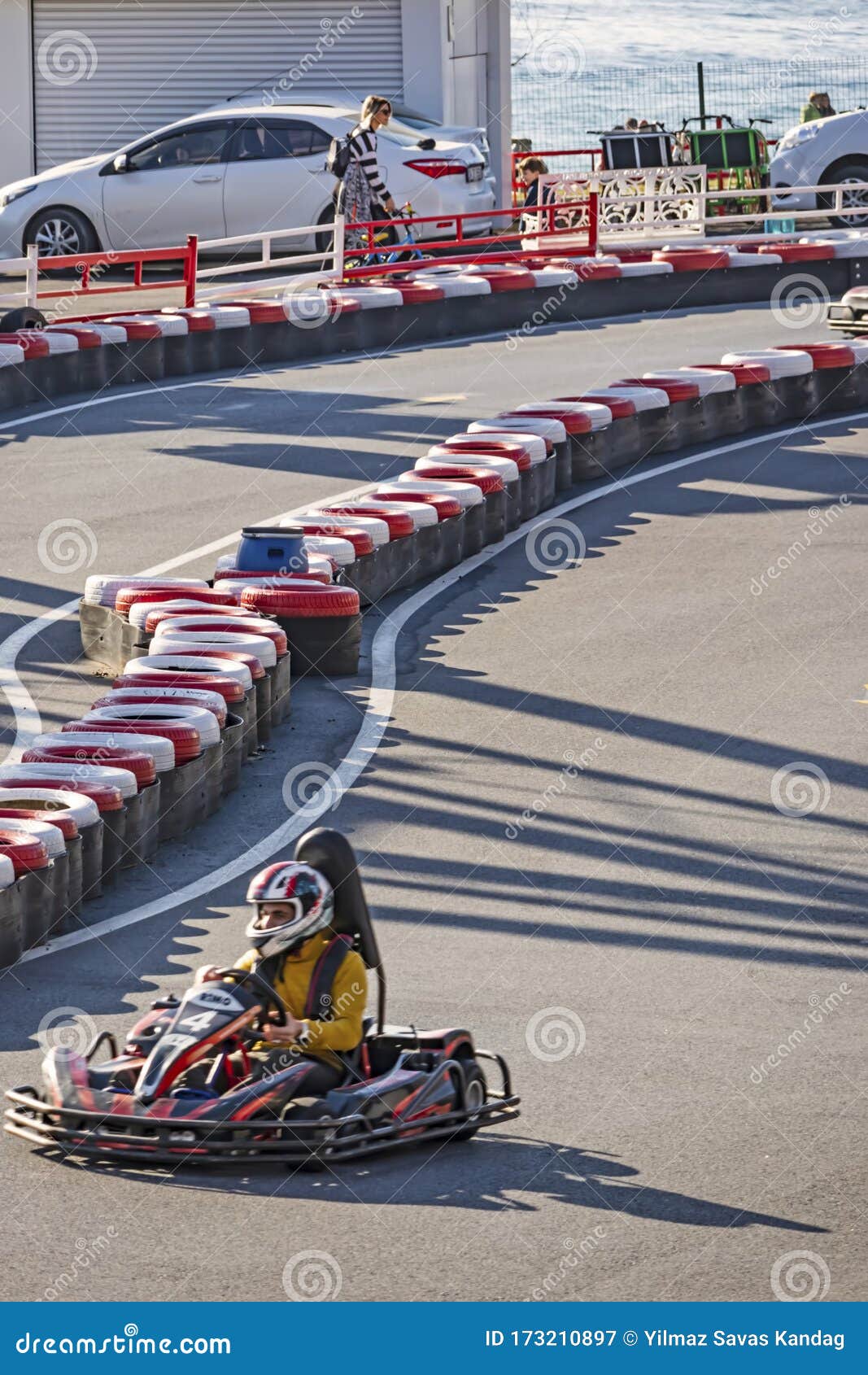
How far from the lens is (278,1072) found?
20.6 ft

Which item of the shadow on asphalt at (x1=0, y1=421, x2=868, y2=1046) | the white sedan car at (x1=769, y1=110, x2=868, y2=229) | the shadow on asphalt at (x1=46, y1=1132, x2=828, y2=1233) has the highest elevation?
the white sedan car at (x1=769, y1=110, x2=868, y2=229)

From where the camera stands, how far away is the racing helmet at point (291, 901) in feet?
20.6

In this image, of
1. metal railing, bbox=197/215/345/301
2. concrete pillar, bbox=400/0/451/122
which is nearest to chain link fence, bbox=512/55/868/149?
concrete pillar, bbox=400/0/451/122

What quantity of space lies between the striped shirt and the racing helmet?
14.4 meters

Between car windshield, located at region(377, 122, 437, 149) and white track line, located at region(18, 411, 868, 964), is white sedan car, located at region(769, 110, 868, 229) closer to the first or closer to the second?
car windshield, located at region(377, 122, 437, 149)

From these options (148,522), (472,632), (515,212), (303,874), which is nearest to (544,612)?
(472,632)

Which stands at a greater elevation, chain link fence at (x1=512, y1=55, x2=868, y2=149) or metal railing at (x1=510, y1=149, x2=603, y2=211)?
chain link fence at (x1=512, y1=55, x2=868, y2=149)

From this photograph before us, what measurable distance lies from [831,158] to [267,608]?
55.7 feet

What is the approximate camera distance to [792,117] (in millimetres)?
106000

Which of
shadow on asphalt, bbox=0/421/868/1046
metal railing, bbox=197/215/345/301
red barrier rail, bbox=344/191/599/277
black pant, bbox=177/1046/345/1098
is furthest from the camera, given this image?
red barrier rail, bbox=344/191/599/277

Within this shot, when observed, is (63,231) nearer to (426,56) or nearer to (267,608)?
(426,56)

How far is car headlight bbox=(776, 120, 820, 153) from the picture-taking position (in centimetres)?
2627

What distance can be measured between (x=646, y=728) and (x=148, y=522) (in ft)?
15.3

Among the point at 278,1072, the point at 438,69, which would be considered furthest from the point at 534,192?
the point at 278,1072
